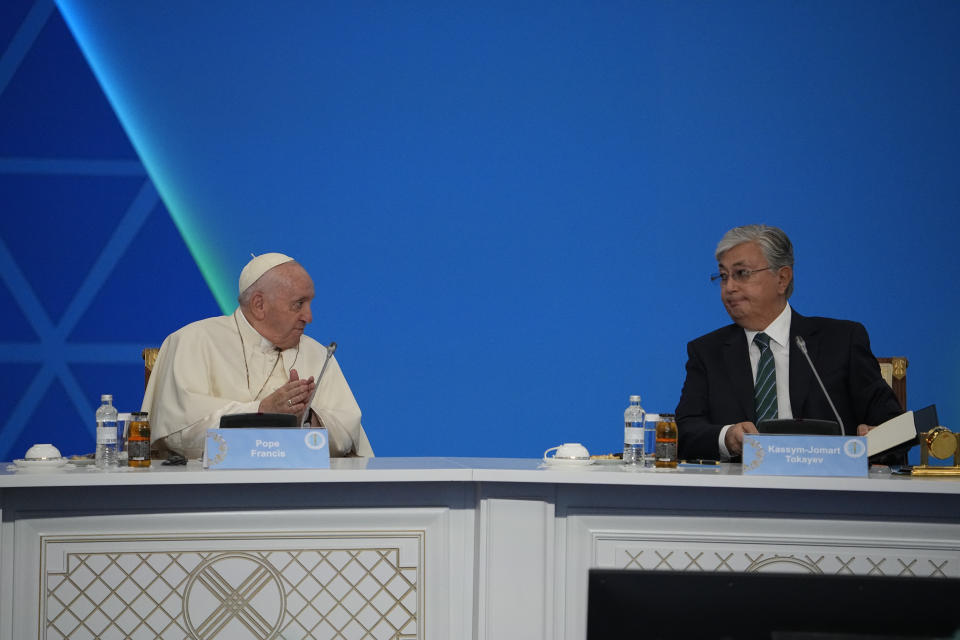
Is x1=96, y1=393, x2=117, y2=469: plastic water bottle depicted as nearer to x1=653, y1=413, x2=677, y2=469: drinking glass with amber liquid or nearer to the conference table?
the conference table

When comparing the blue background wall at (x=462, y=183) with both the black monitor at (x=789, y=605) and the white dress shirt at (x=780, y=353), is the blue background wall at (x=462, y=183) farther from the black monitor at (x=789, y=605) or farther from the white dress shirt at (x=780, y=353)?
the black monitor at (x=789, y=605)

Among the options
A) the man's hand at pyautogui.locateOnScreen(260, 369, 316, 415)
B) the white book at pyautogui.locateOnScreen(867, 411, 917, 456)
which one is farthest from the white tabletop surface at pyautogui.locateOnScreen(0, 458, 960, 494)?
the man's hand at pyautogui.locateOnScreen(260, 369, 316, 415)

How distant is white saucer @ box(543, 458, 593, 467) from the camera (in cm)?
232

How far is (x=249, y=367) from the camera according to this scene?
124 inches

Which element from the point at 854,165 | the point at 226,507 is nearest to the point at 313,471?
the point at 226,507

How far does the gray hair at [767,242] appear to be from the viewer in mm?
3020

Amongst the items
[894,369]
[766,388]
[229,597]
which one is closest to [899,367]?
[894,369]

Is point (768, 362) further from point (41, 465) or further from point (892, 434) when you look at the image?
point (41, 465)

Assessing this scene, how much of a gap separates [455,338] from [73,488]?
7.12ft

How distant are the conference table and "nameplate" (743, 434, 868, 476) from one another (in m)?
0.05

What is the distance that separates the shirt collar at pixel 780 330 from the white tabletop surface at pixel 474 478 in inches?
32.4

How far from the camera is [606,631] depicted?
0.94 meters

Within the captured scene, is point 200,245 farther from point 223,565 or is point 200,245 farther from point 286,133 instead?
point 223,565

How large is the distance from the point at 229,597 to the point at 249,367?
112 centimetres
